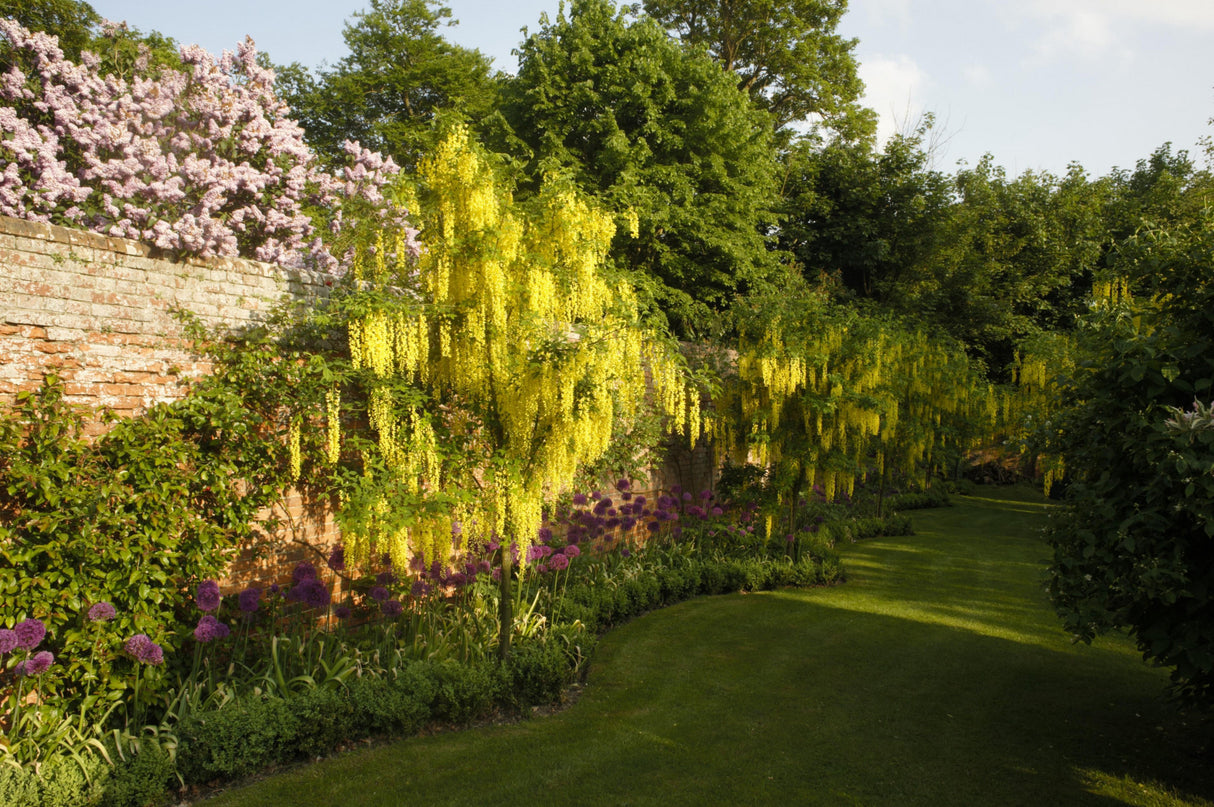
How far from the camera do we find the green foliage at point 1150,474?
3570 millimetres

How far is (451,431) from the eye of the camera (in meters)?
5.71

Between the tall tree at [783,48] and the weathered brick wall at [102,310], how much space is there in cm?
2054

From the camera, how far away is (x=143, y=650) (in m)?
3.94

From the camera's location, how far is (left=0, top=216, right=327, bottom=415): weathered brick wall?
4.09 metres

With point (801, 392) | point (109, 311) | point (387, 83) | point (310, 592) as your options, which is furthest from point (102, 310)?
point (387, 83)

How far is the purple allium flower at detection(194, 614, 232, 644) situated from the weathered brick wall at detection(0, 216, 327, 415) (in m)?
1.42

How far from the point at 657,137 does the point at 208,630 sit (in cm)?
1470

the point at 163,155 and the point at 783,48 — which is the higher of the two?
the point at 783,48

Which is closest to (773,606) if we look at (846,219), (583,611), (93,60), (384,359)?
(583,611)

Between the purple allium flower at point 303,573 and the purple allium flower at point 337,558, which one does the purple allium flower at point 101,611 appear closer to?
the purple allium flower at point 303,573

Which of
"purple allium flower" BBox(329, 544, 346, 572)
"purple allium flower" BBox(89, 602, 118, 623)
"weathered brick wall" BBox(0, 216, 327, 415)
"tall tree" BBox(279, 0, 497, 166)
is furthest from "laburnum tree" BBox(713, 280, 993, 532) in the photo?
"tall tree" BBox(279, 0, 497, 166)

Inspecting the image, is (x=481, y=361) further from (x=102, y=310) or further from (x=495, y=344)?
(x=102, y=310)

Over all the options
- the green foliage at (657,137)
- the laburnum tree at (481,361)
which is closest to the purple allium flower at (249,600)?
the laburnum tree at (481,361)

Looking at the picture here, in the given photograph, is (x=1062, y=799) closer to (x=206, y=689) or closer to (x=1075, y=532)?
(x=1075, y=532)
